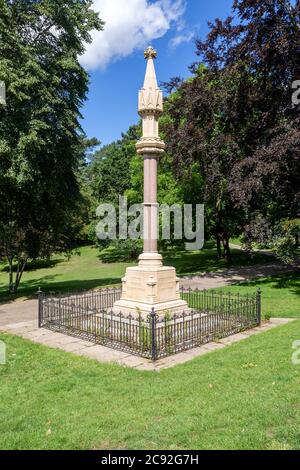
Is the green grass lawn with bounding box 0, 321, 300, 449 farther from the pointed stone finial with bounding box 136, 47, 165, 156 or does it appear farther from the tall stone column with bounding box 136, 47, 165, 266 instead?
the pointed stone finial with bounding box 136, 47, 165, 156

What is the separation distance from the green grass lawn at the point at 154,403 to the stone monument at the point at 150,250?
297 cm

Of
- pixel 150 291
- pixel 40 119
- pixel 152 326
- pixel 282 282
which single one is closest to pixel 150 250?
pixel 150 291

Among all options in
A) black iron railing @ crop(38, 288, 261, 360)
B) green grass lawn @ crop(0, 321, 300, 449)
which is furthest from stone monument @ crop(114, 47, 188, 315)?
green grass lawn @ crop(0, 321, 300, 449)

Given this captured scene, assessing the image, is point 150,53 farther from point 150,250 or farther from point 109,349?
point 109,349

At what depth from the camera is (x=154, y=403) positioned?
19.4ft

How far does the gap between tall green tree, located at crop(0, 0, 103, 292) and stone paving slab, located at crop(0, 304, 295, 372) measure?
21.9 ft

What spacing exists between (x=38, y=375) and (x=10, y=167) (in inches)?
414

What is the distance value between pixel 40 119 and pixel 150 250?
8920 millimetres

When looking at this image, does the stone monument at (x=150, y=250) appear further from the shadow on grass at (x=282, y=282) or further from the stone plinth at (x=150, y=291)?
the shadow on grass at (x=282, y=282)

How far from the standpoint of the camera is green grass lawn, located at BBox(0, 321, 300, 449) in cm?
473

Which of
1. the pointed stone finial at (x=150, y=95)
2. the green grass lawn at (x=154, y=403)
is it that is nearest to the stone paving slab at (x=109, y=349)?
the green grass lawn at (x=154, y=403)

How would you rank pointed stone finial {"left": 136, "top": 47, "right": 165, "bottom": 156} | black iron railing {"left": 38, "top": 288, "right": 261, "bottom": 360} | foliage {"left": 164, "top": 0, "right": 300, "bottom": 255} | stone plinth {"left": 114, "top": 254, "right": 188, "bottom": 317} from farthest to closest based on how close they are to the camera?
foliage {"left": 164, "top": 0, "right": 300, "bottom": 255}
pointed stone finial {"left": 136, "top": 47, "right": 165, "bottom": 156}
stone plinth {"left": 114, "top": 254, "right": 188, "bottom": 317}
black iron railing {"left": 38, "top": 288, "right": 261, "bottom": 360}
